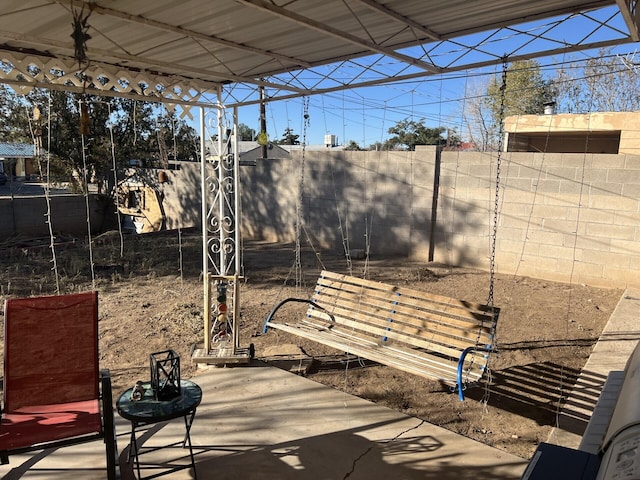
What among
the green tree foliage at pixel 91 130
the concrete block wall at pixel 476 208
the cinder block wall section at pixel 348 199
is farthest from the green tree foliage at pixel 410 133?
the concrete block wall at pixel 476 208

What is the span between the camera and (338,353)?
164 inches

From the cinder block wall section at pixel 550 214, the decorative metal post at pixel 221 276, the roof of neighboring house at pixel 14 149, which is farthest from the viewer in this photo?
the roof of neighboring house at pixel 14 149

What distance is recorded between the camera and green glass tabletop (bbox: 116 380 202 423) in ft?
6.77

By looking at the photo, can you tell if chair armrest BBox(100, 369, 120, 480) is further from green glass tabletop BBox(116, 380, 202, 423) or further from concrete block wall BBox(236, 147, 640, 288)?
concrete block wall BBox(236, 147, 640, 288)

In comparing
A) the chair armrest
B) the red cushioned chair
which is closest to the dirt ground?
the red cushioned chair

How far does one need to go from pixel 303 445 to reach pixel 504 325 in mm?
3206

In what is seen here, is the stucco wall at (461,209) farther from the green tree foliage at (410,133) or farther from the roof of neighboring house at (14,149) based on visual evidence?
the green tree foliage at (410,133)

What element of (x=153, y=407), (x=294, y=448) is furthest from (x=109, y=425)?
(x=294, y=448)

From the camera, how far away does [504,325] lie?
493 centimetres

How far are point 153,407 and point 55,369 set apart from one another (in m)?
0.70

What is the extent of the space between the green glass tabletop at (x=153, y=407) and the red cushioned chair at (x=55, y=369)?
0.31ft

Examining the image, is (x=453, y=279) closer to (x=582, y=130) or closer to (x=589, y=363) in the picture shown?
(x=589, y=363)

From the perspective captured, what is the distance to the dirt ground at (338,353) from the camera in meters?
3.28

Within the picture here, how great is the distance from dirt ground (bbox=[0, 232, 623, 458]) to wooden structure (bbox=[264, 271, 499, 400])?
297 mm
